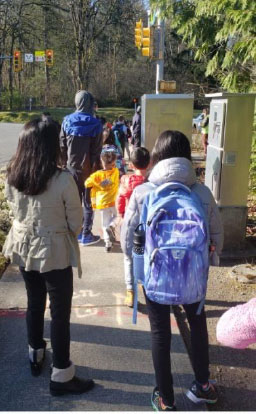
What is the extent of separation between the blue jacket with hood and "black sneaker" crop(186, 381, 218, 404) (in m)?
3.56

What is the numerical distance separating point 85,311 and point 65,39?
39463 millimetres

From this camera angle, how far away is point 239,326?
1.98 metres

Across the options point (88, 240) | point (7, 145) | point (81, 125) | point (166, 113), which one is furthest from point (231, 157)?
point (7, 145)

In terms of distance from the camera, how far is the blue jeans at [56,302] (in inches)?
107

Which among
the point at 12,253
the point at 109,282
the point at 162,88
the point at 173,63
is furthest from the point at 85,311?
the point at 173,63

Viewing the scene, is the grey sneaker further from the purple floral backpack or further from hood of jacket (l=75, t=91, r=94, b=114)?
the purple floral backpack

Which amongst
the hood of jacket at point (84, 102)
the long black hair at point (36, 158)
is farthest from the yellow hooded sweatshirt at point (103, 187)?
the long black hair at point (36, 158)

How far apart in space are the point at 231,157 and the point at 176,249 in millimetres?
3267

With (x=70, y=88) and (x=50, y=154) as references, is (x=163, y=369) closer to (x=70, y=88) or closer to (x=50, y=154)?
(x=50, y=154)

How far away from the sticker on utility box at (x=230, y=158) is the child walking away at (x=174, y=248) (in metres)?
2.78

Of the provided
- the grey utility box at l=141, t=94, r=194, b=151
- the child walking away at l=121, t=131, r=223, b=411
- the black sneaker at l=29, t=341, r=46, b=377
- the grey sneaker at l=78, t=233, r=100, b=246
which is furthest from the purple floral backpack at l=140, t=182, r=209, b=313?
the grey utility box at l=141, t=94, r=194, b=151

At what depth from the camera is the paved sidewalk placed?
277cm

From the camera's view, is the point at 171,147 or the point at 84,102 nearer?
the point at 171,147

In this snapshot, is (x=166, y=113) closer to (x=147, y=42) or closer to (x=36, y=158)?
(x=36, y=158)
